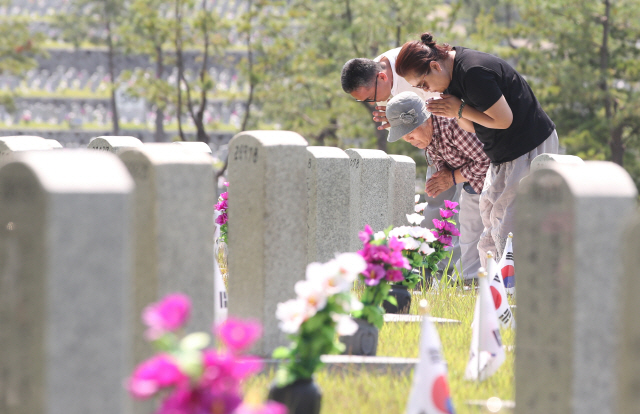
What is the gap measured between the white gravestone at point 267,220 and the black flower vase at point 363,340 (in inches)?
14.4

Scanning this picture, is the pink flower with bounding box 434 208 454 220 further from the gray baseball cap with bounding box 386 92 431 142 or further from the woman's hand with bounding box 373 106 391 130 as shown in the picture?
the gray baseball cap with bounding box 386 92 431 142

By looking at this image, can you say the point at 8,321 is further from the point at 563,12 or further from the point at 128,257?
the point at 563,12

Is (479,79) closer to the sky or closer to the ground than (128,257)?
closer to the sky

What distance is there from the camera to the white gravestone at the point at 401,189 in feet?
25.2

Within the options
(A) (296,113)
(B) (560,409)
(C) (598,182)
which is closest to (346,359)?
(B) (560,409)

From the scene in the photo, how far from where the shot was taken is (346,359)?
12.8ft

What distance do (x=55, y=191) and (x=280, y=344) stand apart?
6.76 ft

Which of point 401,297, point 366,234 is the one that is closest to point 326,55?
point 401,297

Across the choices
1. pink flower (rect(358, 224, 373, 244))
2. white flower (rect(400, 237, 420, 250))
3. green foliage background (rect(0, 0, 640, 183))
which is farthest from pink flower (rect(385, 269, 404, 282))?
green foliage background (rect(0, 0, 640, 183))

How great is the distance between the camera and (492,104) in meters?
4.79

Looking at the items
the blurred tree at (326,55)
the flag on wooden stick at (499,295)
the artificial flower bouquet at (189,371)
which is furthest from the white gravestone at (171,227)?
the blurred tree at (326,55)

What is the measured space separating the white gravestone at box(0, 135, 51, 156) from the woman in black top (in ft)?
8.72

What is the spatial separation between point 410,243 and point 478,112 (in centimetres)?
92

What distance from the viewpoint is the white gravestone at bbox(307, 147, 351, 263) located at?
18.2 ft
